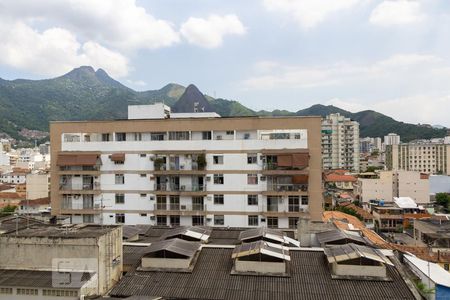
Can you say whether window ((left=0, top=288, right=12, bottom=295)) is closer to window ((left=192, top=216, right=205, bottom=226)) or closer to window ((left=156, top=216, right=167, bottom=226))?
window ((left=156, top=216, right=167, bottom=226))

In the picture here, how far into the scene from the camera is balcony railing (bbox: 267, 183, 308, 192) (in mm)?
32531

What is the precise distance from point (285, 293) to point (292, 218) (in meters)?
16.5

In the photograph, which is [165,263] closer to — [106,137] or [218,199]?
[218,199]

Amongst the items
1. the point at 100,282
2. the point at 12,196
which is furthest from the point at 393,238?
the point at 12,196

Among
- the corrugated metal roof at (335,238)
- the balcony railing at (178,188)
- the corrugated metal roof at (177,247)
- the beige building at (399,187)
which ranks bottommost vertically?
the beige building at (399,187)

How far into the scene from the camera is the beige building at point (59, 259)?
1689 cm

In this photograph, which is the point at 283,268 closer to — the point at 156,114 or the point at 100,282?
the point at 100,282

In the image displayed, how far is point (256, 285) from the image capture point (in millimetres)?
17328

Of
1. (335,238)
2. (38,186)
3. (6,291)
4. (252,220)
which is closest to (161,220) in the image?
(252,220)

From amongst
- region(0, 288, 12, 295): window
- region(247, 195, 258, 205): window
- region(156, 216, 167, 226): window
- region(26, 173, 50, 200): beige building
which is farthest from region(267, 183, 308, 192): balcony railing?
region(26, 173, 50, 200): beige building

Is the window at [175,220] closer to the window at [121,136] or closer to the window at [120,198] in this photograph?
the window at [120,198]

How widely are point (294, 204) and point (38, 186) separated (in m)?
72.7

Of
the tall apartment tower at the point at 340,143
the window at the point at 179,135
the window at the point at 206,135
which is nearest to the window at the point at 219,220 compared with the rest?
the window at the point at 206,135

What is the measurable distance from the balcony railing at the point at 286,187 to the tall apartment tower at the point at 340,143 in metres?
96.6
